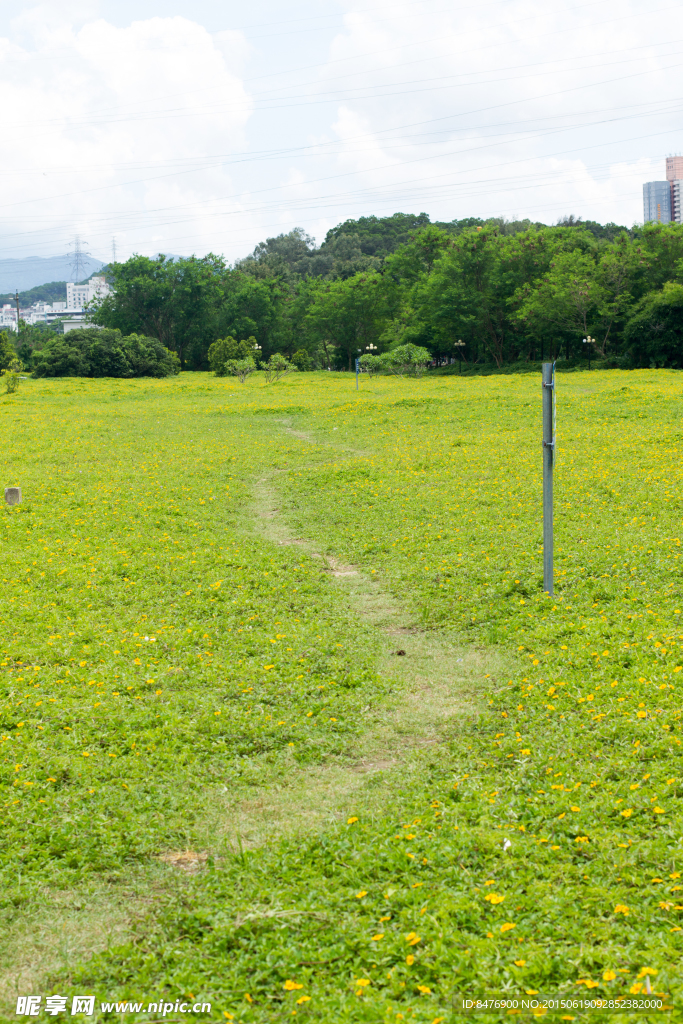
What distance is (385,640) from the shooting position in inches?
332

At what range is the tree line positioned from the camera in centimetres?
5762

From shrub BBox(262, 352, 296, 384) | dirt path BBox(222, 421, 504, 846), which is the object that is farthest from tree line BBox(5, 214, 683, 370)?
dirt path BBox(222, 421, 504, 846)

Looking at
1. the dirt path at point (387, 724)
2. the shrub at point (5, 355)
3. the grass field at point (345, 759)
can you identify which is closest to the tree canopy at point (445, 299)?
the shrub at point (5, 355)

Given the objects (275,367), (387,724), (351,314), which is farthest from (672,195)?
(387,724)

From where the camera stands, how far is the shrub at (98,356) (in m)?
63.7

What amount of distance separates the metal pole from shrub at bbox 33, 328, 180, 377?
61.1 m

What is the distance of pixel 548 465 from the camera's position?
8.45 meters

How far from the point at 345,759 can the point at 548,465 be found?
4.10 meters

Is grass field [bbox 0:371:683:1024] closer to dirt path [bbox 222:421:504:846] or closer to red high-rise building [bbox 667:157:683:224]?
dirt path [bbox 222:421:504:846]

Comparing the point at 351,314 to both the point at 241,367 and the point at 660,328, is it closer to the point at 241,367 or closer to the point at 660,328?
the point at 241,367

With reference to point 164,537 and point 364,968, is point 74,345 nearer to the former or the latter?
point 164,537

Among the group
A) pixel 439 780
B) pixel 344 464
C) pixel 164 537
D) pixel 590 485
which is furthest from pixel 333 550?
pixel 344 464

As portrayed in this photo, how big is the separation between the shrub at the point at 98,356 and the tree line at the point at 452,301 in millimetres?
7618

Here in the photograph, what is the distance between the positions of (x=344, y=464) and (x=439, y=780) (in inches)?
587
